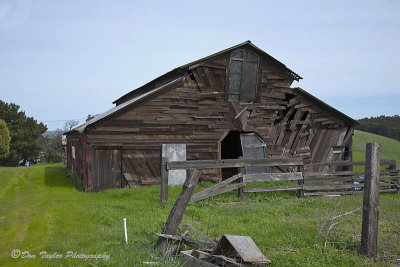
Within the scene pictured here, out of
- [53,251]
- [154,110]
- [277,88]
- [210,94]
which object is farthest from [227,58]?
[53,251]

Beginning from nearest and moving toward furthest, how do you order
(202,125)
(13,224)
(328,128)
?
(13,224) → (202,125) → (328,128)

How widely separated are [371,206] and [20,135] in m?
45.1

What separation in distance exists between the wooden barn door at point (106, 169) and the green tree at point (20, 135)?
109 ft

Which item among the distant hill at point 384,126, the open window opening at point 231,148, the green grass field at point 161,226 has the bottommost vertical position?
the green grass field at point 161,226

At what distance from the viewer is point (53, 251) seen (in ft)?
20.4

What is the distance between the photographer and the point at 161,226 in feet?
24.8

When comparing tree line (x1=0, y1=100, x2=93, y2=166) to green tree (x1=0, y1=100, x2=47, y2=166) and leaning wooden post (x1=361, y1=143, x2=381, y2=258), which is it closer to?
green tree (x1=0, y1=100, x2=47, y2=166)

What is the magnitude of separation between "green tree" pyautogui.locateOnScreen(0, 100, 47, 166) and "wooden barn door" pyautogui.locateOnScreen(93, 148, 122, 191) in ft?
109

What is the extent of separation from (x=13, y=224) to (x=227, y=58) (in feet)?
38.9

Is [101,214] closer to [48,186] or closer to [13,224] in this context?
[13,224]

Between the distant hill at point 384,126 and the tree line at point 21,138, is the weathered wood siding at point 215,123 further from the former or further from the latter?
the distant hill at point 384,126

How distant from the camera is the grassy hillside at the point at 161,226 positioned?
575 cm

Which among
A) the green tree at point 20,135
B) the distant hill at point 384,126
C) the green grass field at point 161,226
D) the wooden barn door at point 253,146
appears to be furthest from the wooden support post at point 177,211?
the distant hill at point 384,126

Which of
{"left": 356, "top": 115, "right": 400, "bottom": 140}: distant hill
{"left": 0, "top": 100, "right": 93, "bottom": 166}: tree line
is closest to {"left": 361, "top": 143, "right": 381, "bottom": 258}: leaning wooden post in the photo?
{"left": 0, "top": 100, "right": 93, "bottom": 166}: tree line
